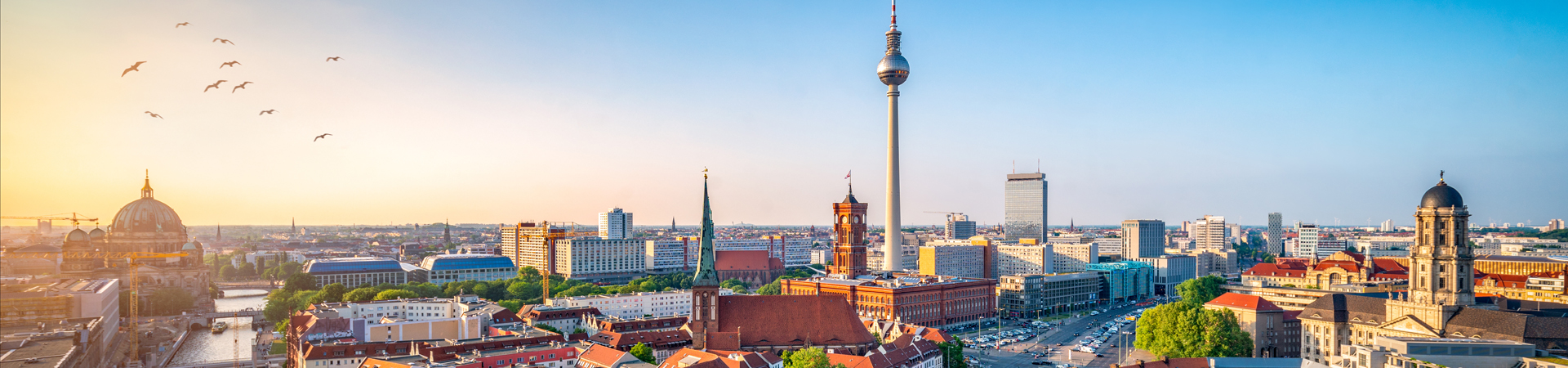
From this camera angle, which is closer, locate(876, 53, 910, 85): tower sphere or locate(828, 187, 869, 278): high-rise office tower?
locate(828, 187, 869, 278): high-rise office tower

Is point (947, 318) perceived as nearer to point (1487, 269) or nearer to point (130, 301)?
point (1487, 269)

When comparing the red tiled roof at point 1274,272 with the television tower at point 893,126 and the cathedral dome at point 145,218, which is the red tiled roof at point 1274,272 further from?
the cathedral dome at point 145,218

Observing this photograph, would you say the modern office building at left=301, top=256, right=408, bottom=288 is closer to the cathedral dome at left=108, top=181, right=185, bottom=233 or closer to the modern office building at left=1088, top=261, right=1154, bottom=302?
the cathedral dome at left=108, top=181, right=185, bottom=233

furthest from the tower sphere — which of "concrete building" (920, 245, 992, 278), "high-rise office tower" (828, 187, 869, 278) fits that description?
"concrete building" (920, 245, 992, 278)

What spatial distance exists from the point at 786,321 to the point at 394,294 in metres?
70.0

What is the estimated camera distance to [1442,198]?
65812mm

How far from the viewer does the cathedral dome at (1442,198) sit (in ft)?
215

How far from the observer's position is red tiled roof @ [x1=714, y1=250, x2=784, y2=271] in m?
175

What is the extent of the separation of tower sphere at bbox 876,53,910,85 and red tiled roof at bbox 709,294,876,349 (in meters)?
63.7

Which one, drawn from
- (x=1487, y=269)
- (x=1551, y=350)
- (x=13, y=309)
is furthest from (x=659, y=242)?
(x=1551, y=350)

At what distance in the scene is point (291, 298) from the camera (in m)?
122

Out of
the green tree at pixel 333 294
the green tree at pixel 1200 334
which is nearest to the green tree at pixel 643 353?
the green tree at pixel 1200 334

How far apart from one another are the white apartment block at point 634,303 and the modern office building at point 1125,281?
67092 millimetres

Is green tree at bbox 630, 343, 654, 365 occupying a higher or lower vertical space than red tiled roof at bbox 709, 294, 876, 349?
lower
